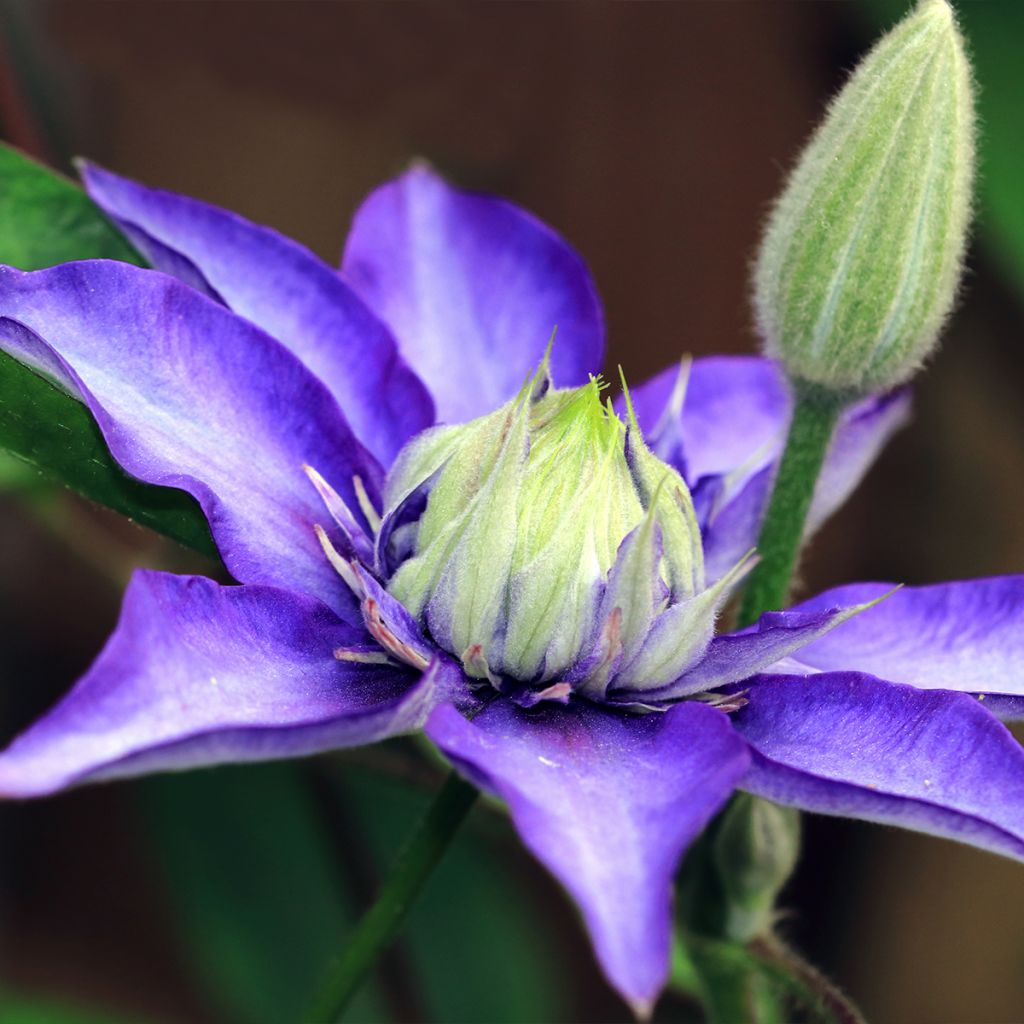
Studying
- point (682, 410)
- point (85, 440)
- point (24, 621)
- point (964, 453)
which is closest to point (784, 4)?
point (964, 453)

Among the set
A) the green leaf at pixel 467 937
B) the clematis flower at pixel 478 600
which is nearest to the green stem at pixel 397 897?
the clematis flower at pixel 478 600

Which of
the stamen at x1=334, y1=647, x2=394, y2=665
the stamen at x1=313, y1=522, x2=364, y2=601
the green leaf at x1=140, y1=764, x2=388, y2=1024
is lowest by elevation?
the green leaf at x1=140, y1=764, x2=388, y2=1024

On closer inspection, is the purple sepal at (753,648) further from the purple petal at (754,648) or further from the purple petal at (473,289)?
the purple petal at (473,289)

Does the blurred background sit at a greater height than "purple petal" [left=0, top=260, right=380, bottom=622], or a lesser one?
lesser

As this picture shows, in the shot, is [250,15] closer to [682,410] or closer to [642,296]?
[642,296]

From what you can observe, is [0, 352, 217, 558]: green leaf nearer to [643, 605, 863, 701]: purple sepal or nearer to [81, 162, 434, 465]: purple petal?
[81, 162, 434, 465]: purple petal

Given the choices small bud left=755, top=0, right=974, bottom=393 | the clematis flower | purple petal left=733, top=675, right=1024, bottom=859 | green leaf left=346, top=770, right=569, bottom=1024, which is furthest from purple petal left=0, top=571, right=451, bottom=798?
green leaf left=346, top=770, right=569, bottom=1024
